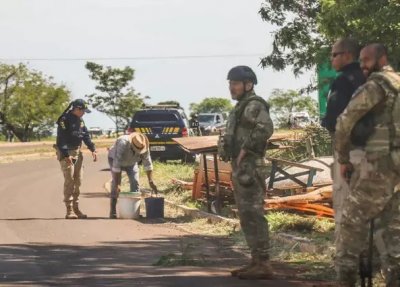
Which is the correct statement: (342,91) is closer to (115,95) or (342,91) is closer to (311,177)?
(311,177)

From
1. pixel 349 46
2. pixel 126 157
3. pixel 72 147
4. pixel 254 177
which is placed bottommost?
pixel 254 177

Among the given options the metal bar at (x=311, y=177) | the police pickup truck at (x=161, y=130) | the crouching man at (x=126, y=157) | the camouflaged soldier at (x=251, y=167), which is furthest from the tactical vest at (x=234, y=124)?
the police pickup truck at (x=161, y=130)

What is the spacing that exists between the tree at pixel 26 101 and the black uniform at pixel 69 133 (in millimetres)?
64849

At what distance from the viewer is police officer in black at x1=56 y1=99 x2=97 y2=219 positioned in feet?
→ 46.2

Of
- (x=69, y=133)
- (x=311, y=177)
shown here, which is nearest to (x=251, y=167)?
(x=311, y=177)

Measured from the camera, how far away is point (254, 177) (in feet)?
26.3

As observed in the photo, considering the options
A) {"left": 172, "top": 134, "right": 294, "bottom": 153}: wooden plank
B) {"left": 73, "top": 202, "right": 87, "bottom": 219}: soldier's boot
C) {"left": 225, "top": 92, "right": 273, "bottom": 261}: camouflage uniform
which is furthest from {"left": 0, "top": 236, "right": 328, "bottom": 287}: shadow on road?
{"left": 73, "top": 202, "right": 87, "bottom": 219}: soldier's boot

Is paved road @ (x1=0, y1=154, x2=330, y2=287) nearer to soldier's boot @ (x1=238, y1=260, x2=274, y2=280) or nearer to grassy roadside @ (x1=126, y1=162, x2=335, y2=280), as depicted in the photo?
soldier's boot @ (x1=238, y1=260, x2=274, y2=280)

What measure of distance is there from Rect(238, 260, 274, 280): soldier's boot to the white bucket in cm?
615

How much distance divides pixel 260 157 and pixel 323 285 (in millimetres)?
1427

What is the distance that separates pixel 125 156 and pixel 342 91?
7.69 metres

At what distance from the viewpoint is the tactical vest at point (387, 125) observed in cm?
620

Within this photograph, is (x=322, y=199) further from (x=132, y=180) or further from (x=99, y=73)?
(x=99, y=73)

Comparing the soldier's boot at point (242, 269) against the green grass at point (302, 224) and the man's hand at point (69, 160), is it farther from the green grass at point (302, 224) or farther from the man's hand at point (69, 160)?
the man's hand at point (69, 160)
